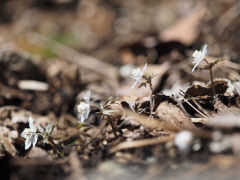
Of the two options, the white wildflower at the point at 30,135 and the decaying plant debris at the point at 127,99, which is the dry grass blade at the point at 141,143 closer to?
the decaying plant debris at the point at 127,99

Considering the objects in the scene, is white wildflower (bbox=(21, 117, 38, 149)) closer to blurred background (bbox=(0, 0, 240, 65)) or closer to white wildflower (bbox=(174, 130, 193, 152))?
white wildflower (bbox=(174, 130, 193, 152))

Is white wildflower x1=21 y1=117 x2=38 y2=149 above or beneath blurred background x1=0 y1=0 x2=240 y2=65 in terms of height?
beneath

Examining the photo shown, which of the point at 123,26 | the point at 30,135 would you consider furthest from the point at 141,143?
the point at 123,26

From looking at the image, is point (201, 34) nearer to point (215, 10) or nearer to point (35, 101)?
point (215, 10)

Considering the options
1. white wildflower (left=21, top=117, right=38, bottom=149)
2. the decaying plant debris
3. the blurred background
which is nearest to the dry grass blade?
→ the decaying plant debris

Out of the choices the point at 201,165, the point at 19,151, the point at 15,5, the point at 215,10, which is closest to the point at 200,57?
the point at 201,165

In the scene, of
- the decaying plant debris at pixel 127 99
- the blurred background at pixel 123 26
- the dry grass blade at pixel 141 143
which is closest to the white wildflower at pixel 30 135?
the decaying plant debris at pixel 127 99

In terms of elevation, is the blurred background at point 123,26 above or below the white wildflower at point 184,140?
above

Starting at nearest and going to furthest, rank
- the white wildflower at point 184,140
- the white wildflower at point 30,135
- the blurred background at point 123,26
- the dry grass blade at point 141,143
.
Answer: the white wildflower at point 184,140 < the dry grass blade at point 141,143 < the white wildflower at point 30,135 < the blurred background at point 123,26
